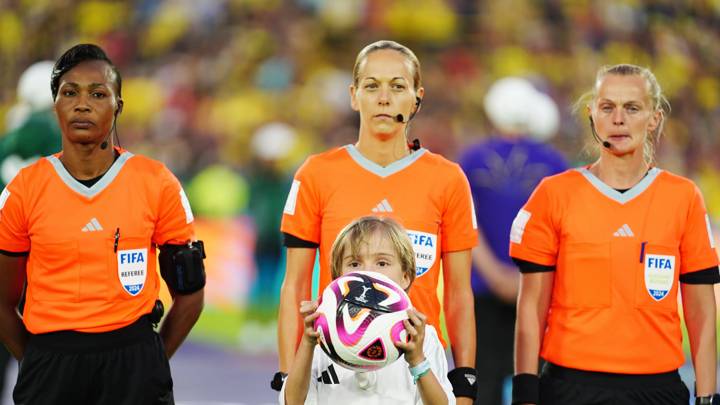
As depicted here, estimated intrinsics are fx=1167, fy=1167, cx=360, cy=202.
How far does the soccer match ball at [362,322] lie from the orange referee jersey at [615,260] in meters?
1.17

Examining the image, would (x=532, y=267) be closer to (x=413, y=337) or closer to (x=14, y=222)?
(x=413, y=337)

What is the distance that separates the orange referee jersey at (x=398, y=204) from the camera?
4.20 meters

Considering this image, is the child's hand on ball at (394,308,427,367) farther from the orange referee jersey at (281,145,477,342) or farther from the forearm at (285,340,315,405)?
the orange referee jersey at (281,145,477,342)

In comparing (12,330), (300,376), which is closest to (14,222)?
(12,330)

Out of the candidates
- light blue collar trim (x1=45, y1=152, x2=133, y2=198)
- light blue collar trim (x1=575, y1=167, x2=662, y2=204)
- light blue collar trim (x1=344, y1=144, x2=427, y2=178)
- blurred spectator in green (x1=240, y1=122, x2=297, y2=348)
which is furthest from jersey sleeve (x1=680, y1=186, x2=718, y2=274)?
blurred spectator in green (x1=240, y1=122, x2=297, y2=348)

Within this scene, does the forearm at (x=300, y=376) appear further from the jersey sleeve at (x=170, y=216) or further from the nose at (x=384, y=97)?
the nose at (x=384, y=97)

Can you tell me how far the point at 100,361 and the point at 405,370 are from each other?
1.13 meters

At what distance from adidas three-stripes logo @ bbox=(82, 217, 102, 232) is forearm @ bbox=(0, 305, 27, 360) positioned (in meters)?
0.45

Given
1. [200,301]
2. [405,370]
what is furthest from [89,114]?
[405,370]

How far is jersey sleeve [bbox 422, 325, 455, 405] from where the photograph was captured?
3.63 metres

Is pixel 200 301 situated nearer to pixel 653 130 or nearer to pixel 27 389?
pixel 27 389

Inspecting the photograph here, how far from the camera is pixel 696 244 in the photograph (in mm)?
4328

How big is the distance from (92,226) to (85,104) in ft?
1.42

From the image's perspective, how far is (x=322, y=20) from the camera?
14586mm
